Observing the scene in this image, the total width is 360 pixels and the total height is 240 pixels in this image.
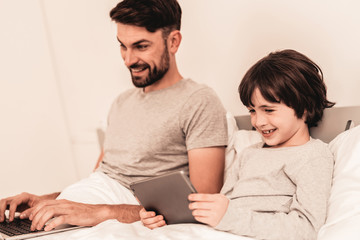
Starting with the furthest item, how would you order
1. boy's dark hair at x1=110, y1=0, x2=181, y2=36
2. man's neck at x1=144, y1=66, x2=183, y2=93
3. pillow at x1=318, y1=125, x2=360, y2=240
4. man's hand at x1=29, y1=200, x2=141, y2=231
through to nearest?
1. man's neck at x1=144, y1=66, x2=183, y2=93
2. boy's dark hair at x1=110, y1=0, x2=181, y2=36
3. man's hand at x1=29, y1=200, x2=141, y2=231
4. pillow at x1=318, y1=125, x2=360, y2=240

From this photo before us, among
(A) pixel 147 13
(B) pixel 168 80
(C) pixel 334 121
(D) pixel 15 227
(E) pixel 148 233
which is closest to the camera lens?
(E) pixel 148 233

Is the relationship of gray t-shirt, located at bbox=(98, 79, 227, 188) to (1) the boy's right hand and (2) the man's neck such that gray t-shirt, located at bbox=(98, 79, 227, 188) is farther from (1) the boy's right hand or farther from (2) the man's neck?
(1) the boy's right hand

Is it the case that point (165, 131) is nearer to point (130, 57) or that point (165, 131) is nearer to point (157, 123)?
point (157, 123)

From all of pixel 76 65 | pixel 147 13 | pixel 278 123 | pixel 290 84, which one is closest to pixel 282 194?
pixel 278 123

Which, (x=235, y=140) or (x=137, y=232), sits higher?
(x=235, y=140)

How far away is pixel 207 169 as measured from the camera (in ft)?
4.05

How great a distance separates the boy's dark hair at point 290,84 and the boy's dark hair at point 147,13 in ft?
1.43

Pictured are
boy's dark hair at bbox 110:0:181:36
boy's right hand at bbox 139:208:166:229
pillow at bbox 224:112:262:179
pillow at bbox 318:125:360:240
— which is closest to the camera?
pillow at bbox 318:125:360:240

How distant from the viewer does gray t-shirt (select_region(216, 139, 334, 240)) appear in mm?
874

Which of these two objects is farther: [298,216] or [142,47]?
[142,47]

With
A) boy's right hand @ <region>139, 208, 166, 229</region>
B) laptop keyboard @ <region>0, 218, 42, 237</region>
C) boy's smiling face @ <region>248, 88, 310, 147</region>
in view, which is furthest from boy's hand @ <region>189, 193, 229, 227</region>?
laptop keyboard @ <region>0, 218, 42, 237</region>

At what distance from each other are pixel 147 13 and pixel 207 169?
587 millimetres

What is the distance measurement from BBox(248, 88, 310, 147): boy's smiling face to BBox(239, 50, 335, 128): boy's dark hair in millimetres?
15

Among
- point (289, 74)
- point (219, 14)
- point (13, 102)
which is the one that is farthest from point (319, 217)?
point (13, 102)
